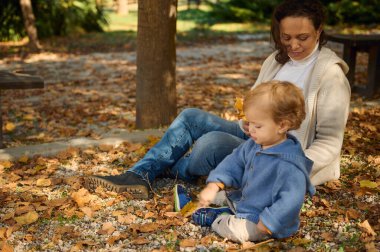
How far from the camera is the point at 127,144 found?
5.07 meters

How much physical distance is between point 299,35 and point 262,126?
0.82m

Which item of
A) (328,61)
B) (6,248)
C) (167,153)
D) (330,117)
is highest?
(328,61)

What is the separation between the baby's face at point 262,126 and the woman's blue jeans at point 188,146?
2.70ft

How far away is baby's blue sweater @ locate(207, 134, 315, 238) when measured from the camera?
2760 mm

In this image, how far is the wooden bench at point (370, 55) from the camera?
7.14 meters

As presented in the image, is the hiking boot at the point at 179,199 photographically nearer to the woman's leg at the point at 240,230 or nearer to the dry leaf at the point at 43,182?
the woman's leg at the point at 240,230

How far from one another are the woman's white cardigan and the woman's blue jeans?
0.56m

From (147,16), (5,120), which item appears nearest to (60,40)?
(5,120)

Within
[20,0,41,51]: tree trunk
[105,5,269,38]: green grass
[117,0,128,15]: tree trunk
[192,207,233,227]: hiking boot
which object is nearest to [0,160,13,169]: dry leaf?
[192,207,233,227]: hiking boot

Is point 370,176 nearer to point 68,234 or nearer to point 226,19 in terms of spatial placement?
point 68,234

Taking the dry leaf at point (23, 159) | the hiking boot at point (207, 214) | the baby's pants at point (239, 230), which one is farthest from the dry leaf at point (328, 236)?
the dry leaf at point (23, 159)

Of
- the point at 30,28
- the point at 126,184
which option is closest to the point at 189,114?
the point at 126,184

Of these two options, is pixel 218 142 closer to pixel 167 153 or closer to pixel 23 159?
pixel 167 153

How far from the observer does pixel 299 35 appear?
3.31 metres
